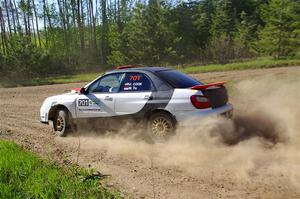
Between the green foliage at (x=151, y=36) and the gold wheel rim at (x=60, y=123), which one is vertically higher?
the green foliage at (x=151, y=36)

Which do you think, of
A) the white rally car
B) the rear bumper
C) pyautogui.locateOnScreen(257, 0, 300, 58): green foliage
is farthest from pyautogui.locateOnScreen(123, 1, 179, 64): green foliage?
the rear bumper

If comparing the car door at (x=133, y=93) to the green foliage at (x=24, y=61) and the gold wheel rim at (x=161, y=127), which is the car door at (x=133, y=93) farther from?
the green foliage at (x=24, y=61)

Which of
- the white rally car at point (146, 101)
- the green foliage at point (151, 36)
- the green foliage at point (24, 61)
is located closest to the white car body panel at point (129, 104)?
the white rally car at point (146, 101)

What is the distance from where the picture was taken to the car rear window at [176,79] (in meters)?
7.44

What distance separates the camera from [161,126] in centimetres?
728

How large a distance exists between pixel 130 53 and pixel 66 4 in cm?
2354

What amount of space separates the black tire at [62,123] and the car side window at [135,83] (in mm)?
1789

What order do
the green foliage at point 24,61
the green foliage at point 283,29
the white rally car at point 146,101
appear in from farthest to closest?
the green foliage at point 24,61
the green foliage at point 283,29
the white rally car at point 146,101

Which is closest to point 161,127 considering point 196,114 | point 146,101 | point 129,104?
point 146,101

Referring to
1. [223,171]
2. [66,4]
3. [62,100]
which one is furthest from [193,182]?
[66,4]

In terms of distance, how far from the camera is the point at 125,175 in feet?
19.2

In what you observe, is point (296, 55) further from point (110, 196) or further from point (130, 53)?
point (110, 196)

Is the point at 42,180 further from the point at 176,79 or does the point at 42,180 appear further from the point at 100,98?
the point at 176,79

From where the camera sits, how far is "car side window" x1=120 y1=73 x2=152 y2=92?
7.68m
